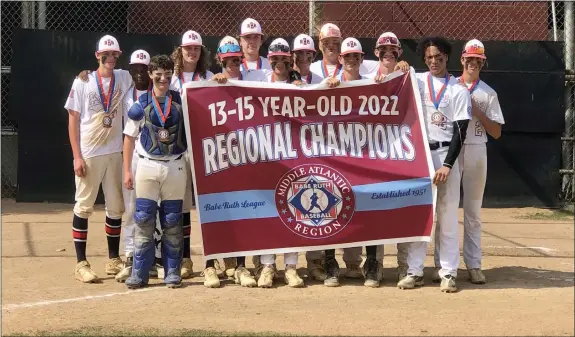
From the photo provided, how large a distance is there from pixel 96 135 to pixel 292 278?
2052 mm

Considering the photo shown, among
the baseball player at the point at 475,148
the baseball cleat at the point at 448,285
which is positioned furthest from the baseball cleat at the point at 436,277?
the baseball cleat at the point at 448,285

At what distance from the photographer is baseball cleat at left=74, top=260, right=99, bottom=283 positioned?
753 cm

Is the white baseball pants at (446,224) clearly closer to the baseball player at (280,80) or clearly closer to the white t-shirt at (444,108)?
the white t-shirt at (444,108)

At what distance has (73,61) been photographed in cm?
1204

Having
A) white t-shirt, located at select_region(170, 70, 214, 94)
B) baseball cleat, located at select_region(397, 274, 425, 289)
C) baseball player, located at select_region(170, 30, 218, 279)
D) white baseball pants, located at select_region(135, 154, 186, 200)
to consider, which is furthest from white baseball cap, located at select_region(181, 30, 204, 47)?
baseball cleat, located at select_region(397, 274, 425, 289)

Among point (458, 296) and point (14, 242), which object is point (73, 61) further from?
point (458, 296)

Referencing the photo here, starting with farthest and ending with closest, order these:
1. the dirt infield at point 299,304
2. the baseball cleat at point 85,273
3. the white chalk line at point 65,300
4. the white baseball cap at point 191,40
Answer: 1. the baseball cleat at point 85,273
2. the white baseball cap at point 191,40
3. the white chalk line at point 65,300
4. the dirt infield at point 299,304

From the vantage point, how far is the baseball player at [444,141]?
23.4 ft

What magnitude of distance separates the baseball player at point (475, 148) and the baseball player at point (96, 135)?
2888 mm

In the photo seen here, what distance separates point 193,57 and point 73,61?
500cm

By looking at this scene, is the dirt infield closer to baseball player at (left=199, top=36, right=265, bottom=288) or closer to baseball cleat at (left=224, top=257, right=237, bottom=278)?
baseball player at (left=199, top=36, right=265, bottom=288)

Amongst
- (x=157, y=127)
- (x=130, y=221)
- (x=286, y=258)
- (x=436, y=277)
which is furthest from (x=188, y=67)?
(x=436, y=277)

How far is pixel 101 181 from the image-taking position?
7820 millimetres

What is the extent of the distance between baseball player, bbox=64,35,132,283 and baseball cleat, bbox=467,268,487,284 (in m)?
3.07
